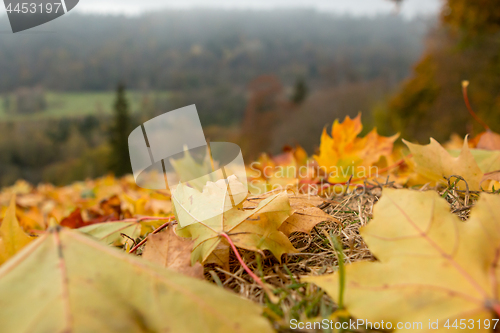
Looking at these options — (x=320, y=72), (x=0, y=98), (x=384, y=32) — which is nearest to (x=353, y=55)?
(x=320, y=72)

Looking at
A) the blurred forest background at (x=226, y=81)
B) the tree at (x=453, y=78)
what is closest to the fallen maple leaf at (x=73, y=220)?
the tree at (x=453, y=78)

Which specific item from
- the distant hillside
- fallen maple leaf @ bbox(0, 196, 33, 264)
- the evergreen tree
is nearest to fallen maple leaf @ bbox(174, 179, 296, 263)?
fallen maple leaf @ bbox(0, 196, 33, 264)

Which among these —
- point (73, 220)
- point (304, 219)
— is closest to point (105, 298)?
point (304, 219)

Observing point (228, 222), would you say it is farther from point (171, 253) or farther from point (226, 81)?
point (226, 81)

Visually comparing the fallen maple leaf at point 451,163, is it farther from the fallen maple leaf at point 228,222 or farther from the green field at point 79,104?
the green field at point 79,104

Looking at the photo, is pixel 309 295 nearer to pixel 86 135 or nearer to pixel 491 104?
pixel 491 104

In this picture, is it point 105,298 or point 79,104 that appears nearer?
point 105,298
